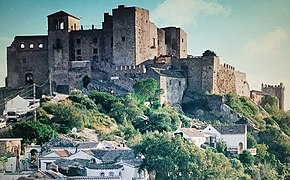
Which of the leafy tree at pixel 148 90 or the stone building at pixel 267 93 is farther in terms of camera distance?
the stone building at pixel 267 93

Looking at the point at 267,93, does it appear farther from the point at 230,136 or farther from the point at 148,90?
the point at 230,136

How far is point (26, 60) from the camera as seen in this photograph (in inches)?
402

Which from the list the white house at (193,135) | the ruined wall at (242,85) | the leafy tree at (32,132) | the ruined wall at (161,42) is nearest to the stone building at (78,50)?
the ruined wall at (161,42)

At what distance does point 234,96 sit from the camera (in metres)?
10.7

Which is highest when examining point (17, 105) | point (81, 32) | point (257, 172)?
point (81, 32)

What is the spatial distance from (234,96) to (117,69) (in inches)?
61.8

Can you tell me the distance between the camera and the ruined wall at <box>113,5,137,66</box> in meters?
10.2

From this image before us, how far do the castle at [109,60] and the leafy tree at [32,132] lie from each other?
2352mm

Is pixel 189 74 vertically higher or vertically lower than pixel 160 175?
higher

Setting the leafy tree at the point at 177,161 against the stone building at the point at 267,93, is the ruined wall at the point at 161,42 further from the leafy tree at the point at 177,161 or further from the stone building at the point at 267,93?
the leafy tree at the point at 177,161

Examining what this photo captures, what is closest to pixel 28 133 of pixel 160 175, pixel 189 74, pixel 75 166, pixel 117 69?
pixel 75 166

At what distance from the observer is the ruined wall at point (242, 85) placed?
11.1 metres

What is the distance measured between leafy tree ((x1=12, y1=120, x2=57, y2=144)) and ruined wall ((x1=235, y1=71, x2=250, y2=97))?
3.97 meters

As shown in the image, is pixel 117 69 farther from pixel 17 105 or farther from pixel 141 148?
pixel 141 148
